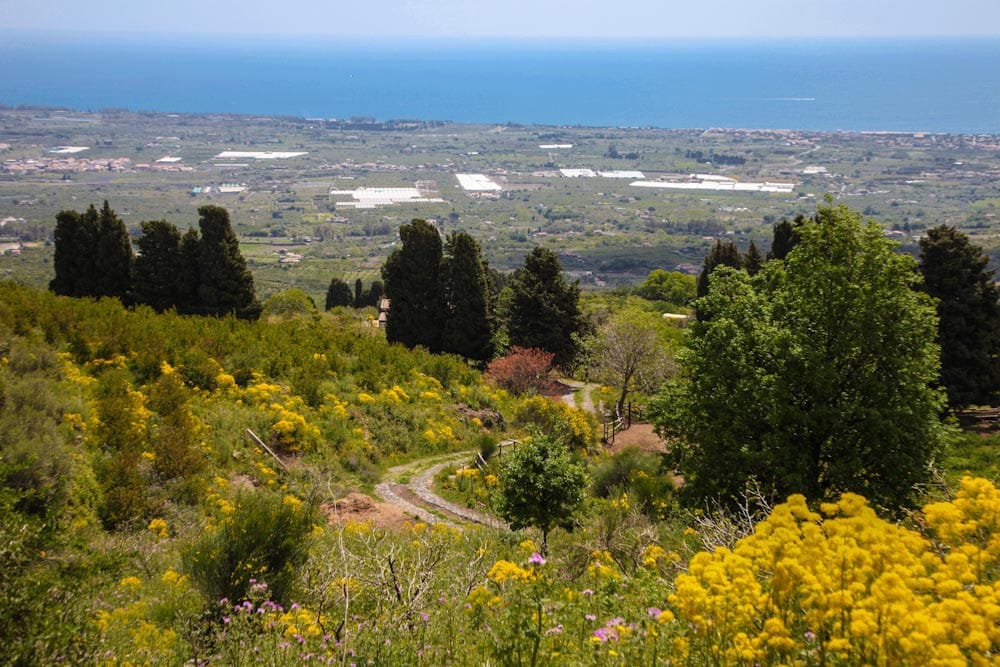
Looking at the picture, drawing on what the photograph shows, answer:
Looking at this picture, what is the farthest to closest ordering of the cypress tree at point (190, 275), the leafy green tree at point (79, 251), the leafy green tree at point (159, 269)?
the leafy green tree at point (79, 251), the leafy green tree at point (159, 269), the cypress tree at point (190, 275)

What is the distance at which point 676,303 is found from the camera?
179 feet

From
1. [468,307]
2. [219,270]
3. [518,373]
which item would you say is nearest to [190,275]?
[219,270]

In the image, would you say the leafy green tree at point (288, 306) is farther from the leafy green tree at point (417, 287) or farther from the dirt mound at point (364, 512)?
the dirt mound at point (364, 512)

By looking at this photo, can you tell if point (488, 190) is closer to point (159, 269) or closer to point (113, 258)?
point (113, 258)

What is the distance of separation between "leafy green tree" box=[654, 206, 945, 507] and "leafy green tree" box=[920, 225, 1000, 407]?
10.1m

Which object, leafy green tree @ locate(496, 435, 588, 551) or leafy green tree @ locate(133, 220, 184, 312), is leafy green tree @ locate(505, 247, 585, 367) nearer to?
leafy green tree @ locate(133, 220, 184, 312)

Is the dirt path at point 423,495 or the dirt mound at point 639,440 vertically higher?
the dirt path at point 423,495

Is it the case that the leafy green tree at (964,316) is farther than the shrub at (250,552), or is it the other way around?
the leafy green tree at (964,316)

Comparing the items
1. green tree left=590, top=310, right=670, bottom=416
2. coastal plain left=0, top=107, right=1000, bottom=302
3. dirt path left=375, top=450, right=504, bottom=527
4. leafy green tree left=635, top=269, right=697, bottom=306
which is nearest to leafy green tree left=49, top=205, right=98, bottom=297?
dirt path left=375, top=450, right=504, bottom=527

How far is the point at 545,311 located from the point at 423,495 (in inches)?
650

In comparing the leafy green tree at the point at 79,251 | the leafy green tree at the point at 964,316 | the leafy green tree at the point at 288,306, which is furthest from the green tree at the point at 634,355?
the leafy green tree at the point at 79,251

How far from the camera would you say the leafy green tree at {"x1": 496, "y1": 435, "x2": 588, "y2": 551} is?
9773 mm

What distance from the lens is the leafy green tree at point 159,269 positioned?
26.9 metres

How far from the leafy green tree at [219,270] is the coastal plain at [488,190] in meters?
49.8
